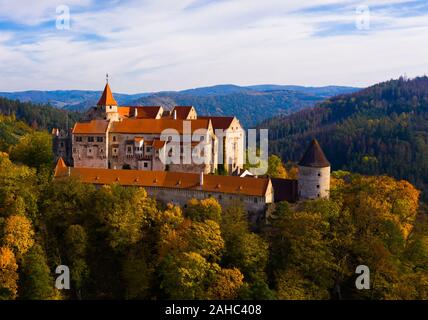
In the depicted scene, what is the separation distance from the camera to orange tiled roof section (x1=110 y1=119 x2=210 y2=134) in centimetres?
7381

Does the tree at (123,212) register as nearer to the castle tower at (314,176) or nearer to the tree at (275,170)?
the castle tower at (314,176)

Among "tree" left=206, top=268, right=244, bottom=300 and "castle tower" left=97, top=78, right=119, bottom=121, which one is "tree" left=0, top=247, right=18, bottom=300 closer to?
"tree" left=206, top=268, right=244, bottom=300

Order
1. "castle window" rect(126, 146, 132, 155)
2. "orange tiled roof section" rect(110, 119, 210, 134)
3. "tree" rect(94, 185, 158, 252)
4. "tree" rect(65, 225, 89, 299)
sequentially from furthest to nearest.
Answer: "castle window" rect(126, 146, 132, 155)
"orange tiled roof section" rect(110, 119, 210, 134)
"tree" rect(94, 185, 158, 252)
"tree" rect(65, 225, 89, 299)

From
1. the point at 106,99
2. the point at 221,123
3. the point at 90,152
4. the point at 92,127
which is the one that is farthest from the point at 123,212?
the point at 221,123

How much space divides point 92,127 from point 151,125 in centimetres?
1015

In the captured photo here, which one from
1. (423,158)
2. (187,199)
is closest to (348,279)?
(187,199)

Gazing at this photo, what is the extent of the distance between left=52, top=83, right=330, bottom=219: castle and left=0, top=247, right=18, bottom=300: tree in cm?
1746

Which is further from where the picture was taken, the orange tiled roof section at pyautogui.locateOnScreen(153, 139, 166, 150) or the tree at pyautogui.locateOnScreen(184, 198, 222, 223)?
the orange tiled roof section at pyautogui.locateOnScreen(153, 139, 166, 150)

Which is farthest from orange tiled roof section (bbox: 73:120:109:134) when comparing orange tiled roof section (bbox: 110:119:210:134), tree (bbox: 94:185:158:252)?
tree (bbox: 94:185:158:252)

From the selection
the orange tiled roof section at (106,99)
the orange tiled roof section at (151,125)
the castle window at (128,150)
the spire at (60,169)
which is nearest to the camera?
the spire at (60,169)

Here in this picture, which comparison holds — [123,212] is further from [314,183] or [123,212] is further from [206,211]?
[314,183]

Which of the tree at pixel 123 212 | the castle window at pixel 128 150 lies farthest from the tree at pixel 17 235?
the castle window at pixel 128 150

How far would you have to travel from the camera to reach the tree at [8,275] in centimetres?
4844

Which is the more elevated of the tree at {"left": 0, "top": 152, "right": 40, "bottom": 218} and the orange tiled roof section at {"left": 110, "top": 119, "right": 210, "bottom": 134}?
the orange tiled roof section at {"left": 110, "top": 119, "right": 210, "bottom": 134}
